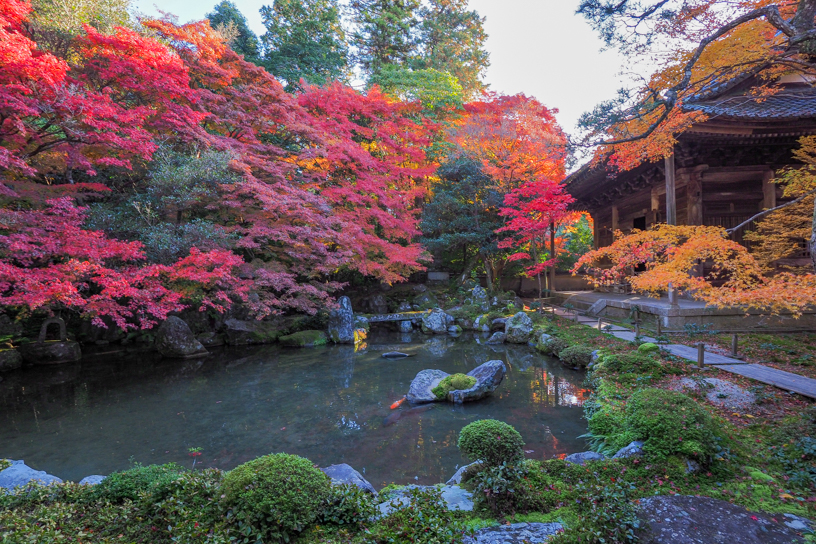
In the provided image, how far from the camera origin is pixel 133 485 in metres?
3.03

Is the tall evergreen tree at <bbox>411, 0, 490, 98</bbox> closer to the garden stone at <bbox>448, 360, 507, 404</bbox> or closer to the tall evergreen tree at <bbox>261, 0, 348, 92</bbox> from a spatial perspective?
the tall evergreen tree at <bbox>261, 0, 348, 92</bbox>

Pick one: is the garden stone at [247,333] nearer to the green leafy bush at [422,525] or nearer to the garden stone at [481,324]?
the garden stone at [481,324]

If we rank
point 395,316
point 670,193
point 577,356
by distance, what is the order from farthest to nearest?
point 395,316 → point 670,193 → point 577,356

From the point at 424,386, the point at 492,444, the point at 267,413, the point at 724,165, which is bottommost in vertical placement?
the point at 267,413

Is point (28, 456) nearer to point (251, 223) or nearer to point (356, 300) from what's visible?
point (251, 223)

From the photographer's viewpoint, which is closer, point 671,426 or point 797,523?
point 797,523

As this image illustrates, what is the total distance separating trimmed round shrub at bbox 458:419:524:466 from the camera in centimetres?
305

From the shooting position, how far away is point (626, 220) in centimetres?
1490

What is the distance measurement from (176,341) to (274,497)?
33.5ft

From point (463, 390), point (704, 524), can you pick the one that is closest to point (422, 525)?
point (704, 524)

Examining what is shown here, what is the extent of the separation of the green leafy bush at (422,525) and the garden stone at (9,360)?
1210cm

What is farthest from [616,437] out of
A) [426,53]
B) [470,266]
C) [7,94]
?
[426,53]

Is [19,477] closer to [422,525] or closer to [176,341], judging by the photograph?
[422,525]

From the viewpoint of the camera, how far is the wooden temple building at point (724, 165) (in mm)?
8023
